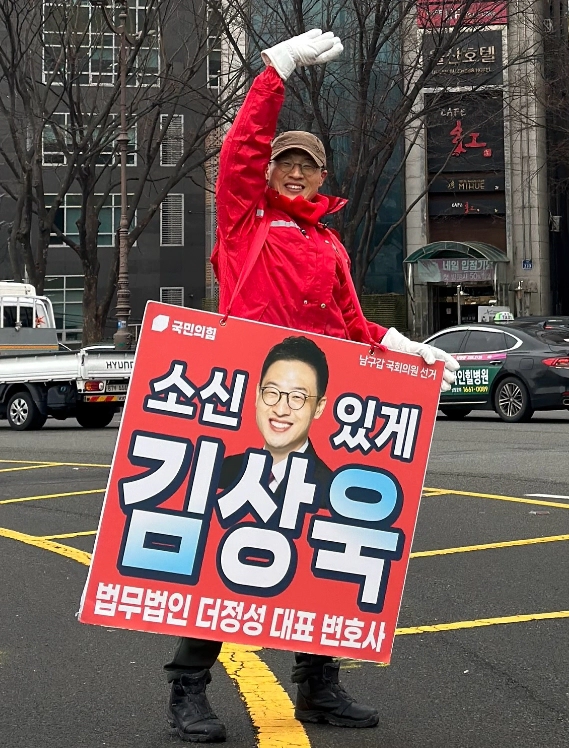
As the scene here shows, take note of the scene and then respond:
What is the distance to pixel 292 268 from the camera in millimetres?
4621

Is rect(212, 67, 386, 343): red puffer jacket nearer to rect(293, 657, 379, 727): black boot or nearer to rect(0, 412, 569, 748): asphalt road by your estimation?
rect(293, 657, 379, 727): black boot

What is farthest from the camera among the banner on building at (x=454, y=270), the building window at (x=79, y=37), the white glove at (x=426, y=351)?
the banner on building at (x=454, y=270)

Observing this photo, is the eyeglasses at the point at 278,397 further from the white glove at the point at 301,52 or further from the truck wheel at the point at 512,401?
the truck wheel at the point at 512,401

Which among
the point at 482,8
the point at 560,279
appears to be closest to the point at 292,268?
the point at 482,8

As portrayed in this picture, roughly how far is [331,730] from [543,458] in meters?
9.18

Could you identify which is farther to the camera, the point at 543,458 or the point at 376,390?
the point at 543,458

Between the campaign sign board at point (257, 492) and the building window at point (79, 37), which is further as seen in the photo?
the building window at point (79, 37)

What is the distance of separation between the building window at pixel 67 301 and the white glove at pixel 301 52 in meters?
44.7

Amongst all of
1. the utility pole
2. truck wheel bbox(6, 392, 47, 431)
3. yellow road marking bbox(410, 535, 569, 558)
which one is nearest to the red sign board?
the utility pole

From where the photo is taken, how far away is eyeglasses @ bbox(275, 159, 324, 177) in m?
4.73

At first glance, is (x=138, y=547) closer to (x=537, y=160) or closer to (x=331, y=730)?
(x=331, y=730)

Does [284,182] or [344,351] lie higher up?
[284,182]

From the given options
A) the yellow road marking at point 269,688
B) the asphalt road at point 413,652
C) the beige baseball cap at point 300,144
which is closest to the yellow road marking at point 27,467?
the asphalt road at point 413,652

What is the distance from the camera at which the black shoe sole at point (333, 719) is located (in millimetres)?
4586
